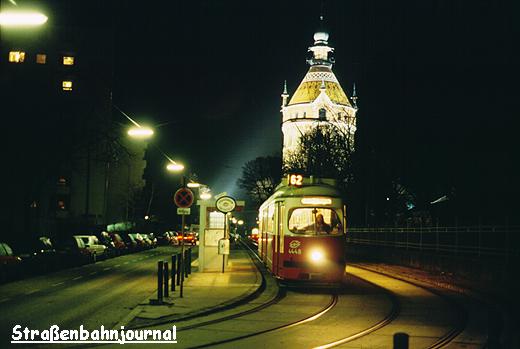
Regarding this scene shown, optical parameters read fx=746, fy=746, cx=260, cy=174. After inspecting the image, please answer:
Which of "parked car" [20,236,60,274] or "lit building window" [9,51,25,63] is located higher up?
"lit building window" [9,51,25,63]

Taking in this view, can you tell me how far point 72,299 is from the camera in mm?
19609

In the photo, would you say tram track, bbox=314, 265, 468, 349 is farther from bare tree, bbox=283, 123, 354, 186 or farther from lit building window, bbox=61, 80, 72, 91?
lit building window, bbox=61, 80, 72, 91

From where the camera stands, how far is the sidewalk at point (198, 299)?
49.0ft

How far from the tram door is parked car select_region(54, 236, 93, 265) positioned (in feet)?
Answer: 45.4

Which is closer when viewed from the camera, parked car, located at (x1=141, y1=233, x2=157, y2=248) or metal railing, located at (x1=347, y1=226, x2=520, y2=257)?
metal railing, located at (x1=347, y1=226, x2=520, y2=257)

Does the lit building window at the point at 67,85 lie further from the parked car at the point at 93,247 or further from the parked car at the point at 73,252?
the parked car at the point at 73,252

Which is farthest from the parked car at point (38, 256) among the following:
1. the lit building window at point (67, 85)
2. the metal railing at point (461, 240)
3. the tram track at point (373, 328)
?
the lit building window at point (67, 85)

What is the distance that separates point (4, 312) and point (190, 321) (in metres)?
4.55

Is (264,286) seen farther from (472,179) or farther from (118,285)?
(472,179)

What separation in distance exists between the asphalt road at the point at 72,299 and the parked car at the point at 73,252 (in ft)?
10.2

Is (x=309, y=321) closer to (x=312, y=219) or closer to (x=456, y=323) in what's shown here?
(x=456, y=323)

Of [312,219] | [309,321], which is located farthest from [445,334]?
[312,219]

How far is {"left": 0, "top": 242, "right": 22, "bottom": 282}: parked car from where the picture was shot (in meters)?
25.3

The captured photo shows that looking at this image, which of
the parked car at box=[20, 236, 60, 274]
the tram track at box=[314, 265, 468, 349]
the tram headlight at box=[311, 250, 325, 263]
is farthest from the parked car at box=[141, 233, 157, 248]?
the tram track at box=[314, 265, 468, 349]
